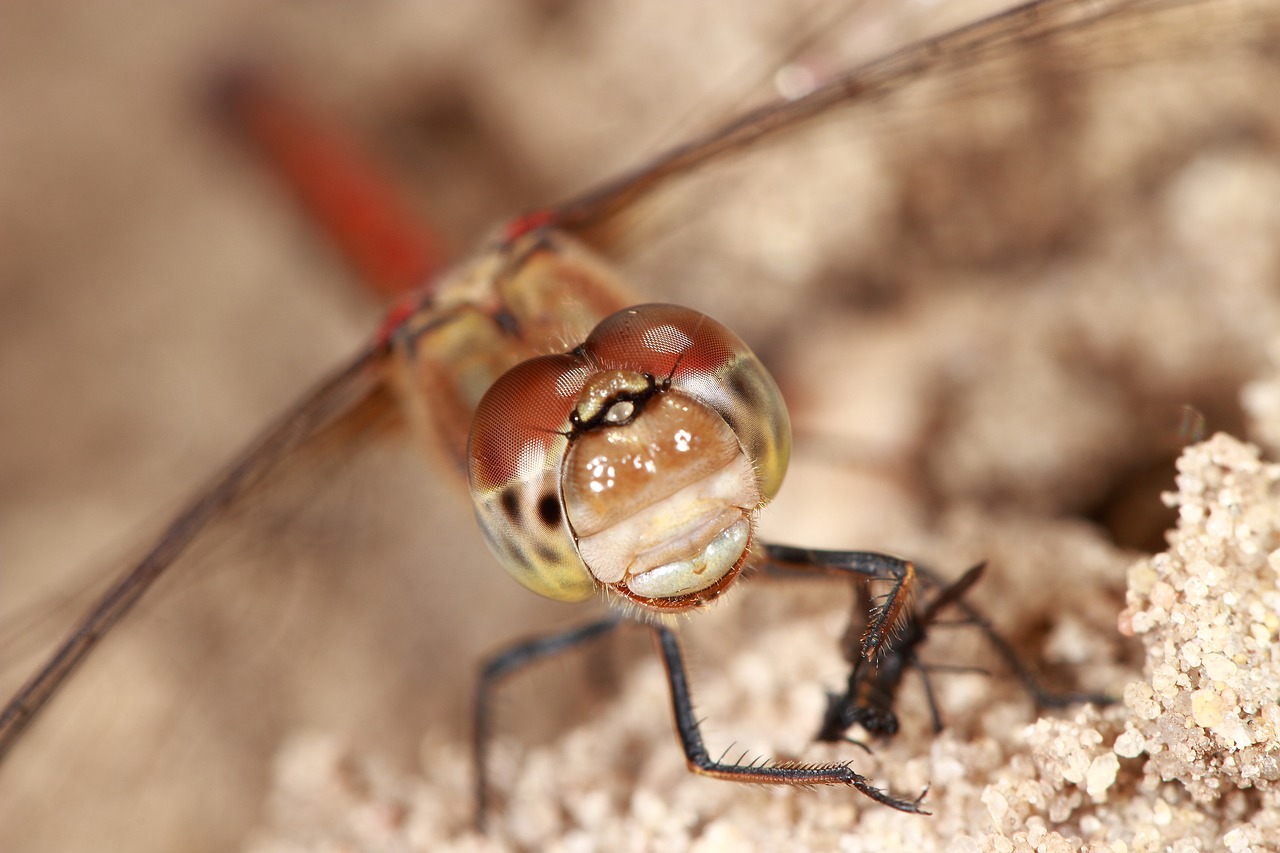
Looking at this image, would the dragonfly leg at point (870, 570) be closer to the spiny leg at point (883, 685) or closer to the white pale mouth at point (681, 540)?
the spiny leg at point (883, 685)

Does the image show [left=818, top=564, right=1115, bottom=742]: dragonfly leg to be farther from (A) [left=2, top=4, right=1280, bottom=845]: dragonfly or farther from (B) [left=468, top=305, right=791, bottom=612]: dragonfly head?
(A) [left=2, top=4, right=1280, bottom=845]: dragonfly

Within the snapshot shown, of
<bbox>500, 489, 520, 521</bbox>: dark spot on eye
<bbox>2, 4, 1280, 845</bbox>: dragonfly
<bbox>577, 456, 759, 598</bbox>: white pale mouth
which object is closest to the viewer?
<bbox>577, 456, 759, 598</bbox>: white pale mouth

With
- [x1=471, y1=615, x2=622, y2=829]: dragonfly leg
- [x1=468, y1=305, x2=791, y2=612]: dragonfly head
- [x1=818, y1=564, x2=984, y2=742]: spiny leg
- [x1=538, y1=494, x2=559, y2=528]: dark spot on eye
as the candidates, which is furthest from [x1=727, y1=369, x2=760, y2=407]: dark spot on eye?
[x1=471, y1=615, x2=622, y2=829]: dragonfly leg

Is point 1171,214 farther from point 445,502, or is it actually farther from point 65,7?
point 65,7

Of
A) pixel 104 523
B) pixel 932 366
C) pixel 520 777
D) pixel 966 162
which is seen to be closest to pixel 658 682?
pixel 520 777

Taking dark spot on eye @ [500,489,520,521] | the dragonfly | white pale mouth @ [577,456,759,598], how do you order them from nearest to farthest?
1. white pale mouth @ [577,456,759,598]
2. dark spot on eye @ [500,489,520,521]
3. the dragonfly

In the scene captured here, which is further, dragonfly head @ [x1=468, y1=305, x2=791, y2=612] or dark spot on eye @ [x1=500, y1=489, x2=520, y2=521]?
dark spot on eye @ [x1=500, y1=489, x2=520, y2=521]
